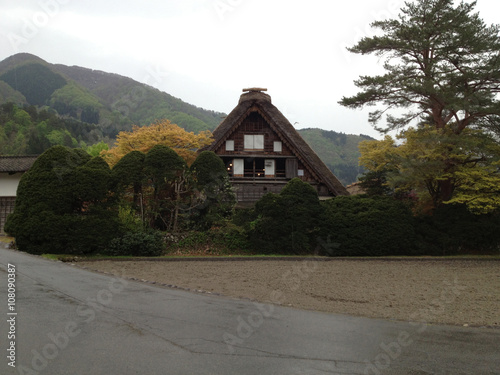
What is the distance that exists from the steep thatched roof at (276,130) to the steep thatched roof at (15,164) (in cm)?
1234

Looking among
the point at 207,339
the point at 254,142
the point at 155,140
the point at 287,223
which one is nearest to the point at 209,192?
the point at 287,223

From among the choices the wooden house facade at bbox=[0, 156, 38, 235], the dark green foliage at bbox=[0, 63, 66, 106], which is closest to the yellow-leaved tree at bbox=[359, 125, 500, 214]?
the wooden house facade at bbox=[0, 156, 38, 235]

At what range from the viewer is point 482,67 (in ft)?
69.1

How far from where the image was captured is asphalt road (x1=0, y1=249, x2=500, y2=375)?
490 cm

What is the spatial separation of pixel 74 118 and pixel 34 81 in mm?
44774

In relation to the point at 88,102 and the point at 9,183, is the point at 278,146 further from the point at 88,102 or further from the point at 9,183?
the point at 88,102

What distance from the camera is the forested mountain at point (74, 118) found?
249 ft

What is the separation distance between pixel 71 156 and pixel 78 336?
14.8 m

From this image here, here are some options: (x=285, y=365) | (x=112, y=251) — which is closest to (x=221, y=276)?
(x=112, y=251)

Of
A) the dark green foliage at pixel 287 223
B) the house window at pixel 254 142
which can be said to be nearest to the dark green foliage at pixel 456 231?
the dark green foliage at pixel 287 223

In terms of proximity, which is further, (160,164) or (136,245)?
(160,164)

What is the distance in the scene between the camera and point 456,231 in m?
21.0

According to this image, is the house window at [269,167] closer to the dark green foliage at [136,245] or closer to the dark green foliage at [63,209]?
the dark green foliage at [136,245]

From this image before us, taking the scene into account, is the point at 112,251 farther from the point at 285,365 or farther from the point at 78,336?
the point at 285,365
